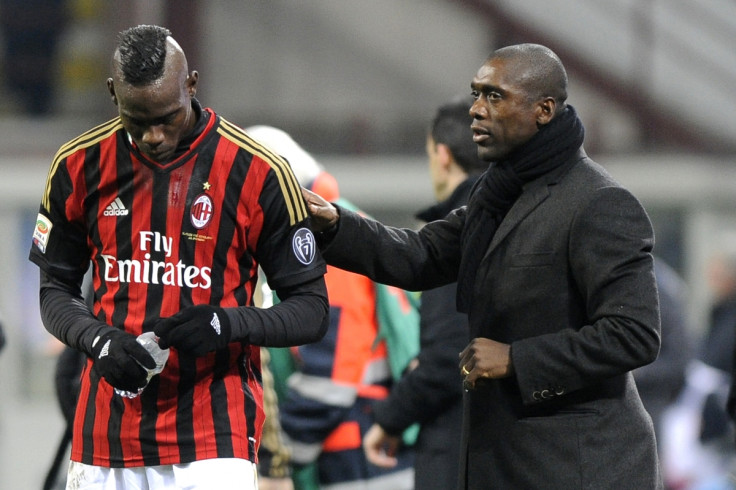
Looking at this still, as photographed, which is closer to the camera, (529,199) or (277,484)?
(529,199)

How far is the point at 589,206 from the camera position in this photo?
328cm

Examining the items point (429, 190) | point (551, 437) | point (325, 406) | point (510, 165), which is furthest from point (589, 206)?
point (429, 190)

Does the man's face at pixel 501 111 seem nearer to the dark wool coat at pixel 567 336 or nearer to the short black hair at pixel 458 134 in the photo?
the dark wool coat at pixel 567 336

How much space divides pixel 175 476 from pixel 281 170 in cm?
78

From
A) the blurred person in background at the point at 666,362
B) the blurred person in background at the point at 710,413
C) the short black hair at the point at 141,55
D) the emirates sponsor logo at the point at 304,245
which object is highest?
the short black hair at the point at 141,55

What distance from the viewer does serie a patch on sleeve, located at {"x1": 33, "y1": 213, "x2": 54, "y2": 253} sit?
332 cm

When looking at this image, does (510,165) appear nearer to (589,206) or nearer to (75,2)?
(589,206)

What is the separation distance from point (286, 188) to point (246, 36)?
984 cm

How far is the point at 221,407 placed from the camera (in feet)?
10.6

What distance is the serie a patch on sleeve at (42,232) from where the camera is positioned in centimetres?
332

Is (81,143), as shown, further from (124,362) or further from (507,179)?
(507,179)

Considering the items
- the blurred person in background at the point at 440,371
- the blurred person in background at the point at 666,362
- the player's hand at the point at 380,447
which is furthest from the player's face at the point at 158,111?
the blurred person in background at the point at 666,362

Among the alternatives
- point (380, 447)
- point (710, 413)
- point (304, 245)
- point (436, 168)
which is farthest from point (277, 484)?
point (710, 413)

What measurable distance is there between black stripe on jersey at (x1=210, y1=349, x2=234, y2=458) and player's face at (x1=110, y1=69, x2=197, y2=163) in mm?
512
